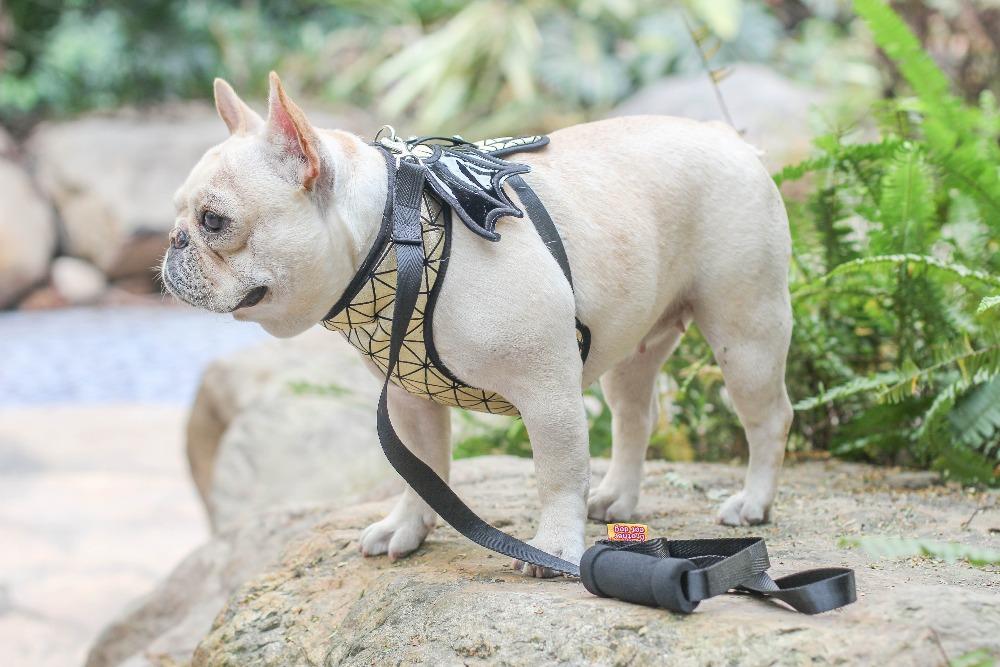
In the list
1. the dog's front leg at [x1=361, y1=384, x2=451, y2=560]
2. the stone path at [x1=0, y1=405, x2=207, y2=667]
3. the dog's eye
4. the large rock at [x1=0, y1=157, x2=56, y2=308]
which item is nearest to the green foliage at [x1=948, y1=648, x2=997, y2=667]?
the dog's front leg at [x1=361, y1=384, x2=451, y2=560]

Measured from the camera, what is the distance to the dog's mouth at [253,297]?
230 cm

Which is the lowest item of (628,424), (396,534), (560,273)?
(396,534)

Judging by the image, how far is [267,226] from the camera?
2270 mm

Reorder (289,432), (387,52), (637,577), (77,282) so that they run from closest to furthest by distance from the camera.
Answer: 1. (637,577)
2. (289,432)
3. (77,282)
4. (387,52)

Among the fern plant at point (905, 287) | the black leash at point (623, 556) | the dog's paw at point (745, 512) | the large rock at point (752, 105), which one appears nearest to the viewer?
the black leash at point (623, 556)

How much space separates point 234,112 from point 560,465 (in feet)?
3.73

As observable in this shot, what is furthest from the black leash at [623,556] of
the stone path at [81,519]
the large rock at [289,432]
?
the stone path at [81,519]

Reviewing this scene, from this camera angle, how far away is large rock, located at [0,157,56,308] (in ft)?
43.5

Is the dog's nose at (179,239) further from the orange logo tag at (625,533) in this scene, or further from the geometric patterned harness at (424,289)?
the orange logo tag at (625,533)

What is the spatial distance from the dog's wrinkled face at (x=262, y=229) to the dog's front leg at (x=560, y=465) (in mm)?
564

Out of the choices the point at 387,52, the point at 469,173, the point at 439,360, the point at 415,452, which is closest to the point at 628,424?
the point at 415,452

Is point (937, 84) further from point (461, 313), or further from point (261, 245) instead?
point (261, 245)

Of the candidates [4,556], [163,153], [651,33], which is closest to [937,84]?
[4,556]

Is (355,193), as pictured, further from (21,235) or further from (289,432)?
(21,235)
